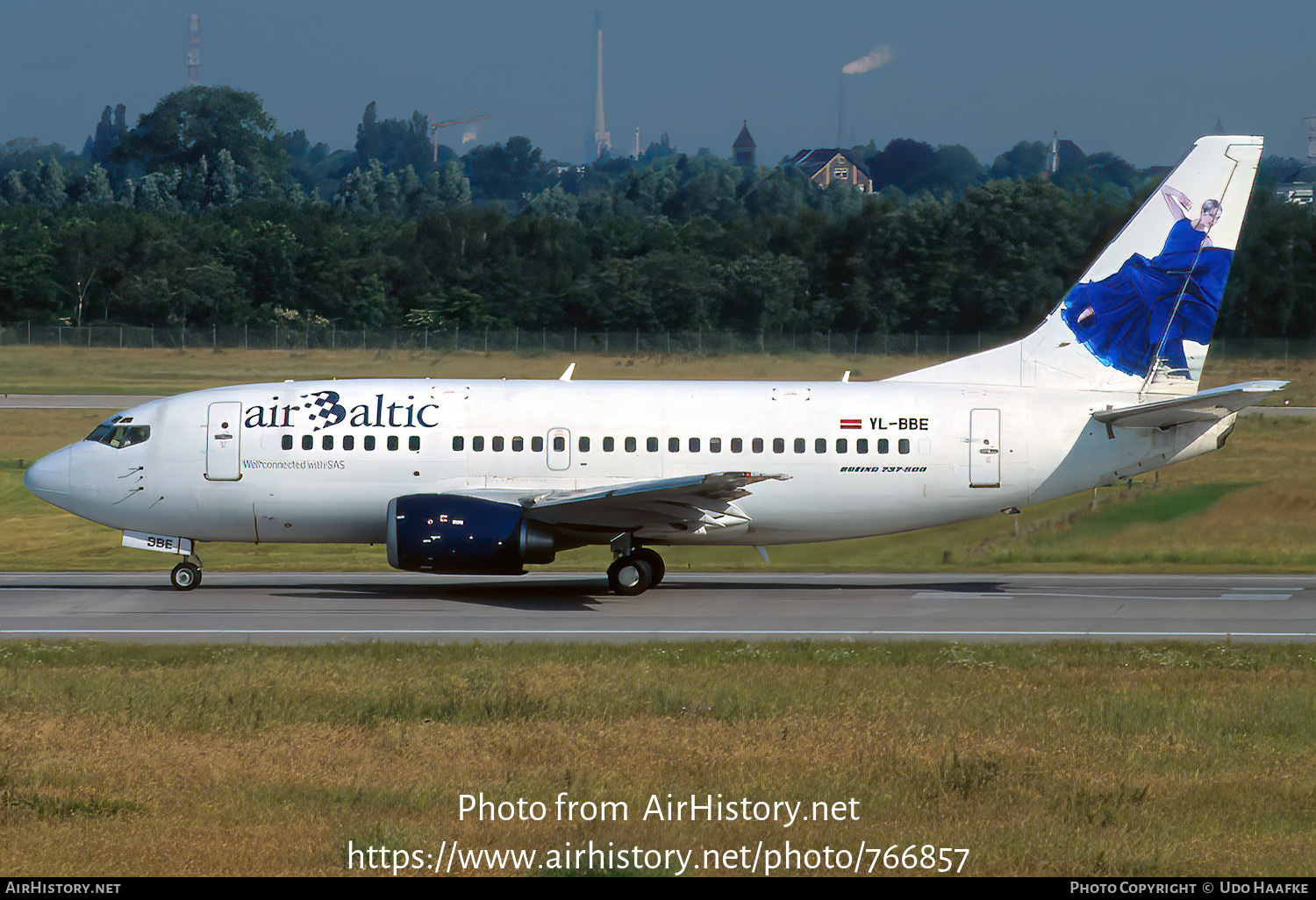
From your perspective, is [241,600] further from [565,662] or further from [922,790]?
[922,790]

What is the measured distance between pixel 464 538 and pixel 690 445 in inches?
194

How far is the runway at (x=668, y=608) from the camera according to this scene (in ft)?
76.0

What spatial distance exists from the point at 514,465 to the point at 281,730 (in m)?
12.8

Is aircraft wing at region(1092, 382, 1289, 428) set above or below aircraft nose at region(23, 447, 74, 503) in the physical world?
above

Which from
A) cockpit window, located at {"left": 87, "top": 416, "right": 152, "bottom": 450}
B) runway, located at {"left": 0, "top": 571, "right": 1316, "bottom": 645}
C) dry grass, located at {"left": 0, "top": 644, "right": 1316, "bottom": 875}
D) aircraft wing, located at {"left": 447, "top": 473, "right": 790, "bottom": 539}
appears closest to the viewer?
dry grass, located at {"left": 0, "top": 644, "right": 1316, "bottom": 875}

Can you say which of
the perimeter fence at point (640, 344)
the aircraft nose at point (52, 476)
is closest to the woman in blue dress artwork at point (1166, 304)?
the aircraft nose at point (52, 476)

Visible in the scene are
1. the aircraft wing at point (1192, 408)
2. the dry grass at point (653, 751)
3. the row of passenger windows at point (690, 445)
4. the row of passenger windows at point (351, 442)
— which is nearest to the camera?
the dry grass at point (653, 751)

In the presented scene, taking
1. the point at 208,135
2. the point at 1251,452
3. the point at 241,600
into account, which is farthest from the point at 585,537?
the point at 208,135

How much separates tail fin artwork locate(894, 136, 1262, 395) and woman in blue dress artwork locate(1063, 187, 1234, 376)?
18 millimetres

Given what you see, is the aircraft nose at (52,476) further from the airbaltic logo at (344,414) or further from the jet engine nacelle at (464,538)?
the jet engine nacelle at (464,538)

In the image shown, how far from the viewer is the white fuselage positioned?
27.6 m

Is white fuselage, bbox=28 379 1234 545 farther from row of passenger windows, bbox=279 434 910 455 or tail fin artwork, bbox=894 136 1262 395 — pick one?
tail fin artwork, bbox=894 136 1262 395

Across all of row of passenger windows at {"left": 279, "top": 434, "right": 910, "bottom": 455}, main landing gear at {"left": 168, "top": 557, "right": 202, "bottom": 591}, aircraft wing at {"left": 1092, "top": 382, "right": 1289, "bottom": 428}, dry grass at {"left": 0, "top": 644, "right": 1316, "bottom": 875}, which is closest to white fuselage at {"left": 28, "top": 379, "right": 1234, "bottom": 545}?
row of passenger windows at {"left": 279, "top": 434, "right": 910, "bottom": 455}

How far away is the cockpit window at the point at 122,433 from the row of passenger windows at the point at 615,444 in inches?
120
